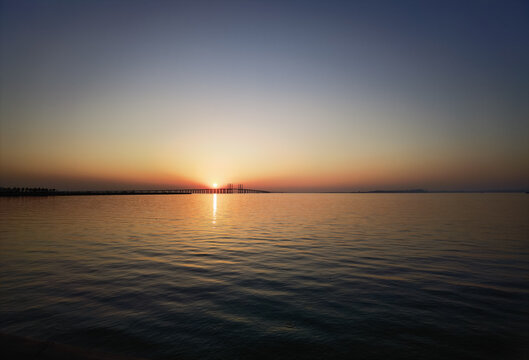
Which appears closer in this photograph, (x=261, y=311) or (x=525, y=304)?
(x=261, y=311)

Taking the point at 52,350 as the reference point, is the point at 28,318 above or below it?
below

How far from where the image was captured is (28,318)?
870 centimetres

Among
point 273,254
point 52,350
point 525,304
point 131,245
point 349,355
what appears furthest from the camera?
point 131,245

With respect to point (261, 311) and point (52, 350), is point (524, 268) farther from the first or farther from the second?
point (52, 350)

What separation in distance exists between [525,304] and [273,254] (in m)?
12.0

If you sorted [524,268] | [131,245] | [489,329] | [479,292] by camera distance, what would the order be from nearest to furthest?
[489,329] → [479,292] → [524,268] → [131,245]

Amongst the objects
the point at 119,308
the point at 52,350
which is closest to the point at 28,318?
the point at 119,308

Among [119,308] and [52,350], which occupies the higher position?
[52,350]

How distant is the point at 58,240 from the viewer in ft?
76.6

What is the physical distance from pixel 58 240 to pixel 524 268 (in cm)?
3086

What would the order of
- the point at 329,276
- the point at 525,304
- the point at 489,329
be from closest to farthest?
the point at 489,329, the point at 525,304, the point at 329,276

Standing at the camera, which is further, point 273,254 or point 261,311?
point 273,254

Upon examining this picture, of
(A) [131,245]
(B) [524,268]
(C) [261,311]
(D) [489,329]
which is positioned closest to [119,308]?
(C) [261,311]

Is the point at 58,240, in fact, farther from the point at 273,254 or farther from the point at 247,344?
the point at 247,344
